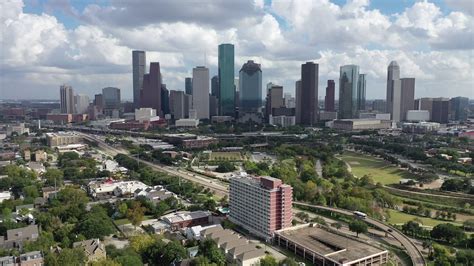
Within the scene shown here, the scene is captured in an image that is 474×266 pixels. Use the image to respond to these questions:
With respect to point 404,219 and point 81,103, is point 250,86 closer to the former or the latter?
point 81,103

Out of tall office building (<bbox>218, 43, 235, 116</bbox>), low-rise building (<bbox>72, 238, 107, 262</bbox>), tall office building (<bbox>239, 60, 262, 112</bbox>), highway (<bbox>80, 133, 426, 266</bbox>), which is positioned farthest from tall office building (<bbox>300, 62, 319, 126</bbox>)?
low-rise building (<bbox>72, 238, 107, 262</bbox>)

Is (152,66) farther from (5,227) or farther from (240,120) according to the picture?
(5,227)

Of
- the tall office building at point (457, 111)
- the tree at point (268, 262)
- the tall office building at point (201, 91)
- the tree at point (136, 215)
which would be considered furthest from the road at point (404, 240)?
the tall office building at point (457, 111)

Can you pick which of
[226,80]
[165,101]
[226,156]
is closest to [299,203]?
[226,156]

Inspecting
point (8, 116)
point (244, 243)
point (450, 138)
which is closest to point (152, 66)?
point (8, 116)

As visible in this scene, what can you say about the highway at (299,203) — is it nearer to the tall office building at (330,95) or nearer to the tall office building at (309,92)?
the tall office building at (309,92)

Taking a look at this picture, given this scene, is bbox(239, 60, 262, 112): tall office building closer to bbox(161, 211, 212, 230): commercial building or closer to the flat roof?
bbox(161, 211, 212, 230): commercial building
